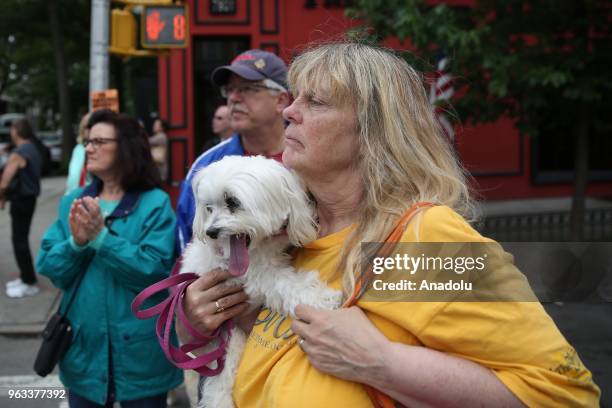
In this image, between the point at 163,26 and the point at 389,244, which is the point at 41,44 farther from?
the point at 389,244

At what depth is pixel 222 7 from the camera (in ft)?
42.9

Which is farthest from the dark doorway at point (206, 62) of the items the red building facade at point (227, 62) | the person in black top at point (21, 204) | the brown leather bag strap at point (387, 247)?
the brown leather bag strap at point (387, 247)

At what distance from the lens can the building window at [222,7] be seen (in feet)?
42.7

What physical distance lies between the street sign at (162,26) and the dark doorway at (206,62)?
585 centimetres

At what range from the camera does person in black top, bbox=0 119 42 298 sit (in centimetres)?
785

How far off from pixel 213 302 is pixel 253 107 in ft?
4.45

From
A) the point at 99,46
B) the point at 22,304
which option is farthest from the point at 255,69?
the point at 22,304

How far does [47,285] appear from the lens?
27.4ft

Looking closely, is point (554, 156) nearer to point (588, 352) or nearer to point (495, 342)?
point (588, 352)

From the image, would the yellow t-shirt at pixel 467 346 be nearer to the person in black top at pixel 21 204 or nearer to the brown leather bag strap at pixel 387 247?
the brown leather bag strap at pixel 387 247

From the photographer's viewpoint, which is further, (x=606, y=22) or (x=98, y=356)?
(x=606, y=22)

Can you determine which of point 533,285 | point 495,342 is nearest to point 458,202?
point 533,285

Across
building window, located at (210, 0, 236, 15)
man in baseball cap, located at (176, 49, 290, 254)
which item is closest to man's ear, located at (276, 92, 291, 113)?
man in baseball cap, located at (176, 49, 290, 254)

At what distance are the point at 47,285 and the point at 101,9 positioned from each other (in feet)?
12.0
